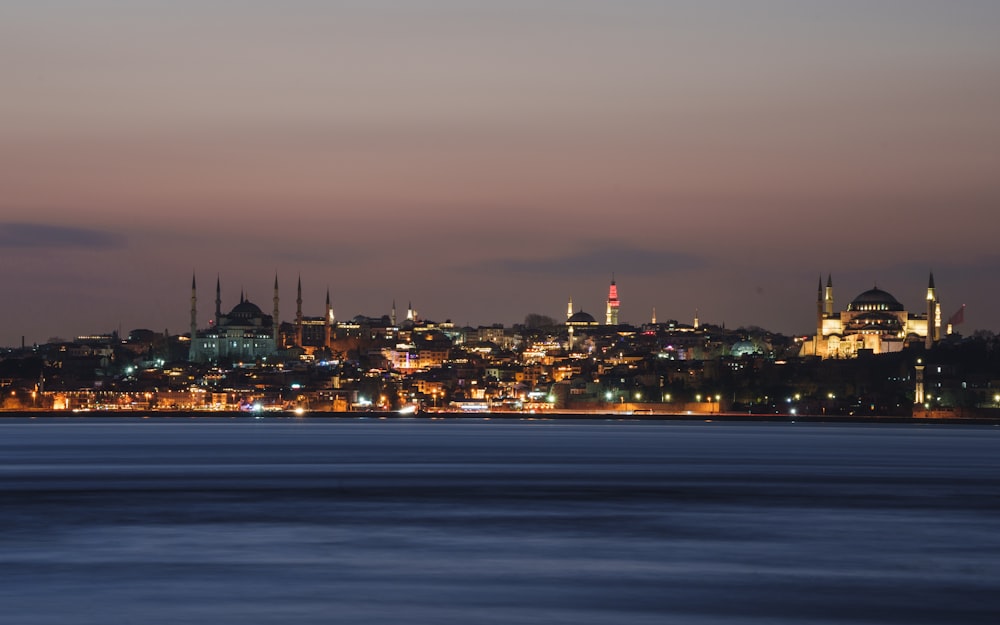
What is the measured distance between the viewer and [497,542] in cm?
2820

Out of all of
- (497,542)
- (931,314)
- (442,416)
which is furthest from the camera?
(931,314)

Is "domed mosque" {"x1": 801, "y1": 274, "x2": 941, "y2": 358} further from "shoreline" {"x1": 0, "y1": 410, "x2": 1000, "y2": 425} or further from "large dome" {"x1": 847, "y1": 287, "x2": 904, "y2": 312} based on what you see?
"shoreline" {"x1": 0, "y1": 410, "x2": 1000, "y2": 425}

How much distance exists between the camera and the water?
20.6m

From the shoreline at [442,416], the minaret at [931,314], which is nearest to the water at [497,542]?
the shoreline at [442,416]

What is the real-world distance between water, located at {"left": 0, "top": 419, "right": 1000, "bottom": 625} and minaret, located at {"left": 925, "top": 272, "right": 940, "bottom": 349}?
372 feet

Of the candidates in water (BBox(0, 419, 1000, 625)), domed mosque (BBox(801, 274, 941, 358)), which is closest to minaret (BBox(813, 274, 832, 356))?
domed mosque (BBox(801, 274, 941, 358))

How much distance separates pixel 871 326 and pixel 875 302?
28.1 feet

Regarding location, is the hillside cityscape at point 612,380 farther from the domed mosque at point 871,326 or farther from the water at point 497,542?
the water at point 497,542

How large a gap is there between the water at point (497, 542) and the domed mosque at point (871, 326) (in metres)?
114

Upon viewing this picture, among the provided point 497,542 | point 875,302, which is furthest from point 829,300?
point 497,542

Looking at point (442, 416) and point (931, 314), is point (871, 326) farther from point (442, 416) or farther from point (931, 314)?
point (442, 416)

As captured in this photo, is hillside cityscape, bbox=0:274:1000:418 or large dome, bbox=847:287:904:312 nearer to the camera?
hillside cityscape, bbox=0:274:1000:418

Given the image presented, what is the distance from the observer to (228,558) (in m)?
25.4

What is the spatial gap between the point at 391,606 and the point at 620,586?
3507 mm
